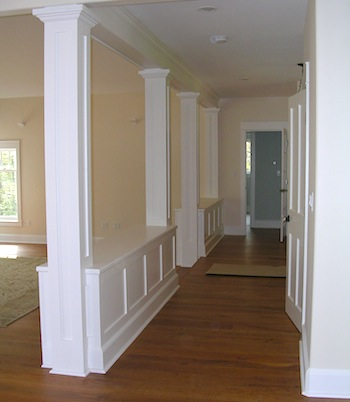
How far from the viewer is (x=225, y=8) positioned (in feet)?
13.0

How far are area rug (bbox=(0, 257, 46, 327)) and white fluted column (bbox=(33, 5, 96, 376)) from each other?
4.59 feet

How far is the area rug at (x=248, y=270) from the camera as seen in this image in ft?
20.4

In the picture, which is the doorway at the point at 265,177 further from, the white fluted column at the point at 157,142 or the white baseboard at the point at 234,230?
the white fluted column at the point at 157,142

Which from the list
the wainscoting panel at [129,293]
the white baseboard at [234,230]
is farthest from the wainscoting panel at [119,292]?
the white baseboard at [234,230]

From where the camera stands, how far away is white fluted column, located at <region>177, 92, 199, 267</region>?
22.5 feet

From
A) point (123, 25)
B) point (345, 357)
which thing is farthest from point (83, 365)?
point (123, 25)

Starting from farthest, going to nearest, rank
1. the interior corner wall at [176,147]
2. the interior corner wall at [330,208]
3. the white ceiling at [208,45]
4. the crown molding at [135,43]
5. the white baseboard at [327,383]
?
1. the interior corner wall at [176,147]
2. the white ceiling at [208,45]
3. the crown molding at [135,43]
4. the white baseboard at [327,383]
5. the interior corner wall at [330,208]

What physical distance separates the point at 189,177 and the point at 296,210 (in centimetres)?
296

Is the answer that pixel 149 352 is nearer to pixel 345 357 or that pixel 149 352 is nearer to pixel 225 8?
pixel 345 357

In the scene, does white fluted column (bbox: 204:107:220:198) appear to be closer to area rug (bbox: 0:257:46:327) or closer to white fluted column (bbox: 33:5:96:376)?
area rug (bbox: 0:257:46:327)

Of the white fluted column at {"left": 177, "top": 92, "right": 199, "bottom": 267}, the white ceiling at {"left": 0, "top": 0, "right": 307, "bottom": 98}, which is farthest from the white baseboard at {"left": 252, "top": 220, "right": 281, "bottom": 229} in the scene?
the white fluted column at {"left": 177, "top": 92, "right": 199, "bottom": 267}

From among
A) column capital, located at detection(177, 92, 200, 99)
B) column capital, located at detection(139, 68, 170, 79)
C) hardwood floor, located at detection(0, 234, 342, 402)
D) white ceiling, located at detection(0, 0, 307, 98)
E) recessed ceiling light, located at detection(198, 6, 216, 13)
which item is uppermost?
white ceiling, located at detection(0, 0, 307, 98)

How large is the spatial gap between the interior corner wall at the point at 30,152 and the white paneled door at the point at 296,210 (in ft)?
19.1

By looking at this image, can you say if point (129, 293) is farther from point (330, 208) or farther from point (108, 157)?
point (108, 157)
